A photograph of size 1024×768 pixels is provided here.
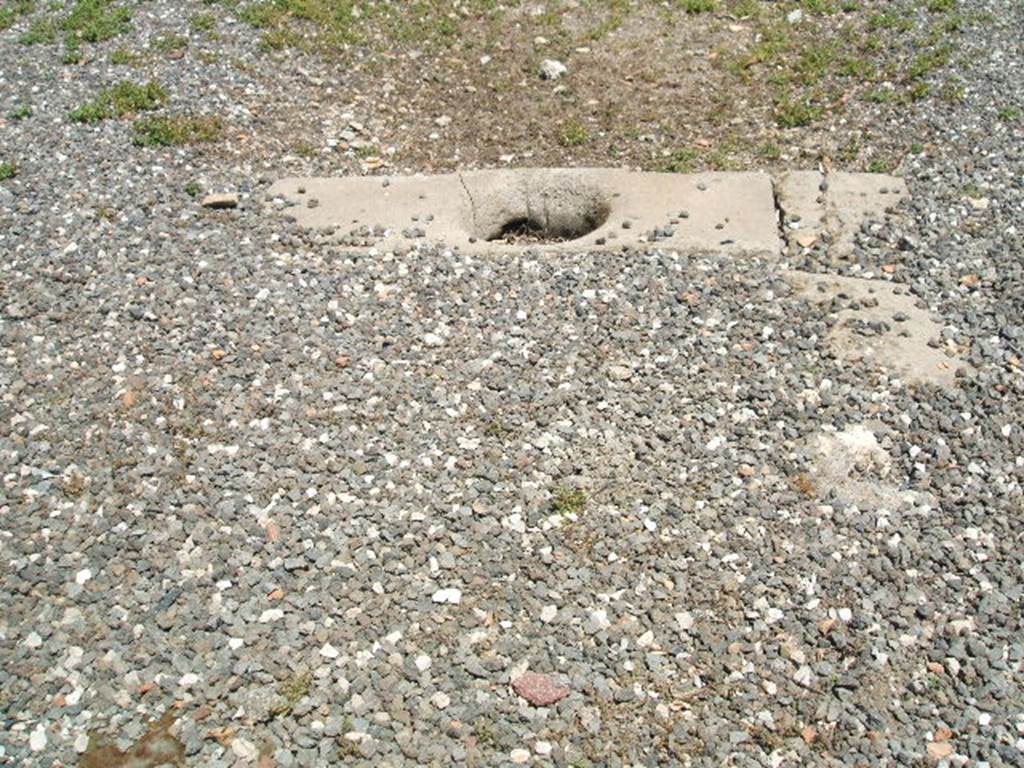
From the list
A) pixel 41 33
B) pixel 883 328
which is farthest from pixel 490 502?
pixel 41 33

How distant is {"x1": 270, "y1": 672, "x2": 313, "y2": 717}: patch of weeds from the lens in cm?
533

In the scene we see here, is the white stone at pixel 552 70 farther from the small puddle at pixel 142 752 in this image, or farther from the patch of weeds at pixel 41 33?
the small puddle at pixel 142 752

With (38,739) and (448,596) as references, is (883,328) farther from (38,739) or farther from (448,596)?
(38,739)

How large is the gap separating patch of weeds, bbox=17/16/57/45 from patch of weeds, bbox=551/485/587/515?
8.10 m

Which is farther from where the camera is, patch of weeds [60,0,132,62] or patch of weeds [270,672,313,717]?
patch of weeds [60,0,132,62]

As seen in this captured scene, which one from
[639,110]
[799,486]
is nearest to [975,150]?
[639,110]

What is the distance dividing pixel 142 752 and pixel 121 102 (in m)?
6.82

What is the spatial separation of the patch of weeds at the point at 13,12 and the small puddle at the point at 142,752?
8.92 metres

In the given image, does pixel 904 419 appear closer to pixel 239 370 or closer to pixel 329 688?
pixel 329 688

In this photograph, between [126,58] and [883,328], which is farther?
[126,58]

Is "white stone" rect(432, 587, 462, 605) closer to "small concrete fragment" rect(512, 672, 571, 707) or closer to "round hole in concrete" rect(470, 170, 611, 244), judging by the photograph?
"small concrete fragment" rect(512, 672, 571, 707)

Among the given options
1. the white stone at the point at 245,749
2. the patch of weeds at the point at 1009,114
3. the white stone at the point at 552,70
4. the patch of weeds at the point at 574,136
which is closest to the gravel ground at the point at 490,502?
the white stone at the point at 245,749

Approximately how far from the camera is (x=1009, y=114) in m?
9.50

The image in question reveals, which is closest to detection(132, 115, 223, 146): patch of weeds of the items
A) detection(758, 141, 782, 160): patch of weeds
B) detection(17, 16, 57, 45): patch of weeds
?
detection(17, 16, 57, 45): patch of weeds
